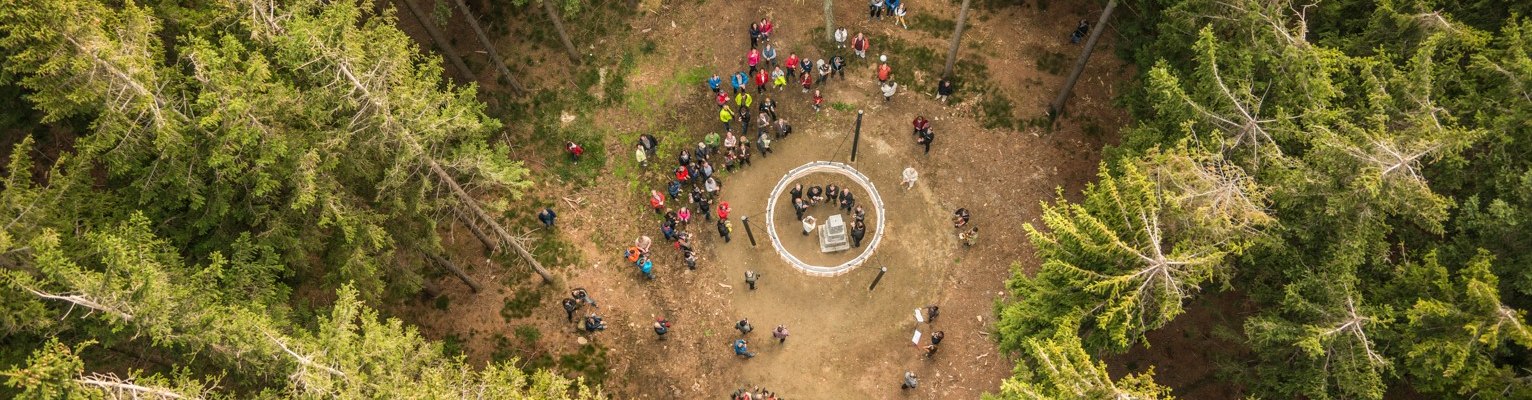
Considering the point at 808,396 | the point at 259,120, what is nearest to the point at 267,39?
the point at 259,120

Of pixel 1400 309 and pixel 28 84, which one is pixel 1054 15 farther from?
pixel 28 84

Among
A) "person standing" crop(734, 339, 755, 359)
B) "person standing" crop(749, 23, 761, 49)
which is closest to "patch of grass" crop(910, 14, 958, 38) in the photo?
"person standing" crop(749, 23, 761, 49)

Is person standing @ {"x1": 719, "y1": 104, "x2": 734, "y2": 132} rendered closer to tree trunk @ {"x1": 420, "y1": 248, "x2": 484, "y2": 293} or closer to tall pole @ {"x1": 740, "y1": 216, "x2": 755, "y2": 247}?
tall pole @ {"x1": 740, "y1": 216, "x2": 755, "y2": 247}

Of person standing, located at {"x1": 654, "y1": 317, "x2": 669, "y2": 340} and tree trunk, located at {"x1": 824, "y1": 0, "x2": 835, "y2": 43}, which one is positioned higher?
tree trunk, located at {"x1": 824, "y1": 0, "x2": 835, "y2": 43}

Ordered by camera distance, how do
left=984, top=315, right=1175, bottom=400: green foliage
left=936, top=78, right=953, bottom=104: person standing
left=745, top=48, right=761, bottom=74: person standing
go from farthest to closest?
1. left=745, top=48, right=761, bottom=74: person standing
2. left=936, top=78, right=953, bottom=104: person standing
3. left=984, top=315, right=1175, bottom=400: green foliage

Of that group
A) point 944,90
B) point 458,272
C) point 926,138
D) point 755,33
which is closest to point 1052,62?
point 944,90

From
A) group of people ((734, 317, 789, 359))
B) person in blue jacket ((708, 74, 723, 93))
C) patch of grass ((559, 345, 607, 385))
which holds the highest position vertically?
person in blue jacket ((708, 74, 723, 93))
